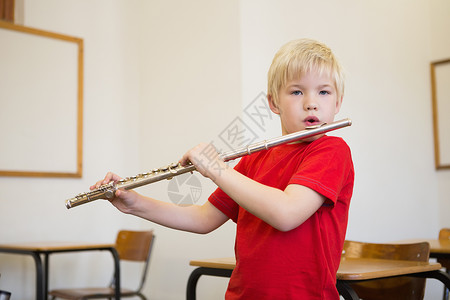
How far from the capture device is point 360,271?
4.92 feet

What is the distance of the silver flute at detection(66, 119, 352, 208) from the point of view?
1.14m

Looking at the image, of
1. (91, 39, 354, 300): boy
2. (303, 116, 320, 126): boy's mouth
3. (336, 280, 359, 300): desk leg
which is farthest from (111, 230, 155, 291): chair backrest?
(303, 116, 320, 126): boy's mouth

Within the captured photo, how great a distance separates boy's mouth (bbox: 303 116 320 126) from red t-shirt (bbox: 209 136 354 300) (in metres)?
0.04

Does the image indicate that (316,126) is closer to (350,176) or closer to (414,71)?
(350,176)

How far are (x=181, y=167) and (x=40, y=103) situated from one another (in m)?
2.79

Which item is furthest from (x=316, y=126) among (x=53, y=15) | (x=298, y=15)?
(x=53, y=15)

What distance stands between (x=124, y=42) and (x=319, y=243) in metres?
3.34

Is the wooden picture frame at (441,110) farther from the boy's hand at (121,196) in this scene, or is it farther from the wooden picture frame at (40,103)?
the boy's hand at (121,196)

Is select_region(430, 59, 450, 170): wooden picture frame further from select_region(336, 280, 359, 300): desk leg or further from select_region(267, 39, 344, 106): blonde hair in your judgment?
select_region(267, 39, 344, 106): blonde hair

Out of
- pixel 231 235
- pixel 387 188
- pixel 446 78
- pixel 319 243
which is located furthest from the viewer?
pixel 446 78

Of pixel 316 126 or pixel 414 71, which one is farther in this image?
pixel 414 71

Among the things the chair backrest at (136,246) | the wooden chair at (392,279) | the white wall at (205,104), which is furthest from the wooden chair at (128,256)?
the wooden chair at (392,279)

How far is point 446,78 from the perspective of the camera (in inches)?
161

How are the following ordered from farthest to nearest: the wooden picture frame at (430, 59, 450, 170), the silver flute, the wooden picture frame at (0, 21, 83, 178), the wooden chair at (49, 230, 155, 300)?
1. the wooden picture frame at (430, 59, 450, 170)
2. the wooden picture frame at (0, 21, 83, 178)
3. the wooden chair at (49, 230, 155, 300)
4. the silver flute
